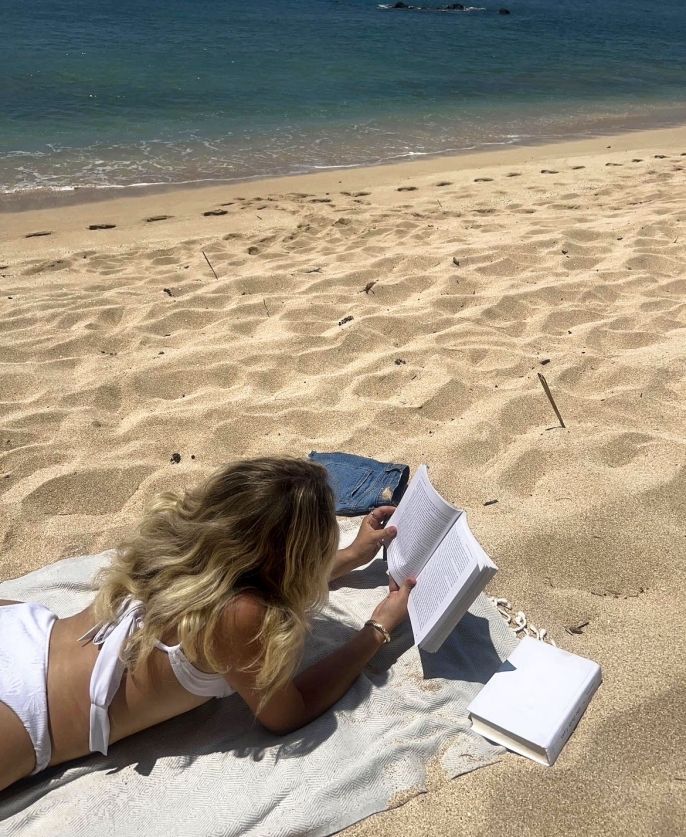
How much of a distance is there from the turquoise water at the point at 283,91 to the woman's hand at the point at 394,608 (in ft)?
22.7

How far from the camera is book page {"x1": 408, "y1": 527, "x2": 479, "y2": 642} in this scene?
192 cm

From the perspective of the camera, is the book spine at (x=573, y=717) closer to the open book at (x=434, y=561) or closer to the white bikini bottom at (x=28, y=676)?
the open book at (x=434, y=561)

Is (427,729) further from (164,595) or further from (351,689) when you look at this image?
(164,595)

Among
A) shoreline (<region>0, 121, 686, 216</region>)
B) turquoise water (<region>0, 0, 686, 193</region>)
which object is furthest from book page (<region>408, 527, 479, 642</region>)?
turquoise water (<region>0, 0, 686, 193</region>)

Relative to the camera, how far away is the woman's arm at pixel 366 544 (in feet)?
7.92

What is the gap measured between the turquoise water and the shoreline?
0.77 feet

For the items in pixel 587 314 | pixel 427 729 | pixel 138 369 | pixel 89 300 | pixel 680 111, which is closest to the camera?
pixel 427 729

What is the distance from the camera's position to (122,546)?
194 centimetres

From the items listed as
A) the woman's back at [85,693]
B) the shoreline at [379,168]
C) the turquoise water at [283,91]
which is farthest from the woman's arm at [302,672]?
the turquoise water at [283,91]

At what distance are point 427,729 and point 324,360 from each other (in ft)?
7.05

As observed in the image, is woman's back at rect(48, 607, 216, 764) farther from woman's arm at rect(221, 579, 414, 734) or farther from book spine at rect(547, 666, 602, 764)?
book spine at rect(547, 666, 602, 764)

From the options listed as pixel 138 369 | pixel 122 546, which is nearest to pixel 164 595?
pixel 122 546

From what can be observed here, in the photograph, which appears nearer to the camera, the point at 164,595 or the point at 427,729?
the point at 164,595

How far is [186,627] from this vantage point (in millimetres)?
1697
